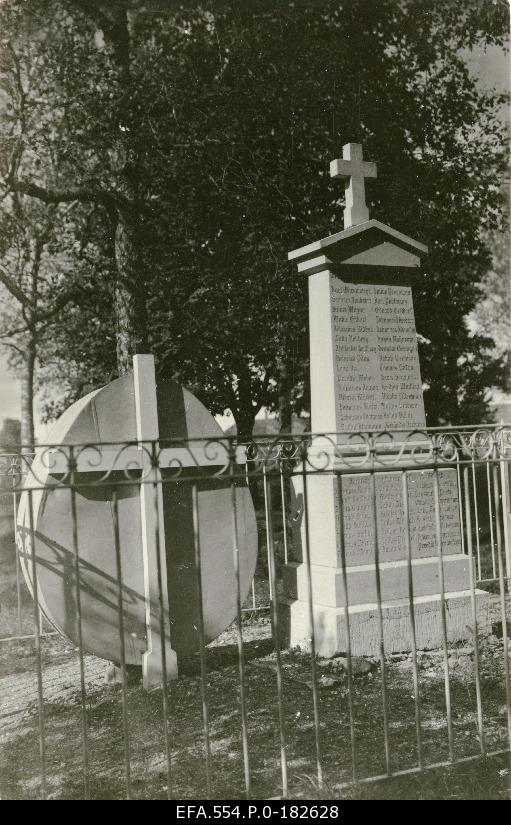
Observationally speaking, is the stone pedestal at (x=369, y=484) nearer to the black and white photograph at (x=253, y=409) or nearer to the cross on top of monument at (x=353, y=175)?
the black and white photograph at (x=253, y=409)

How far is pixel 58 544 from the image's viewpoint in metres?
4.97

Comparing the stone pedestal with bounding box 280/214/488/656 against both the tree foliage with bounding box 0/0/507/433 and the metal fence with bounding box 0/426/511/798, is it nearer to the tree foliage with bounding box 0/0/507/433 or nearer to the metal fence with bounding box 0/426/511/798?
the metal fence with bounding box 0/426/511/798

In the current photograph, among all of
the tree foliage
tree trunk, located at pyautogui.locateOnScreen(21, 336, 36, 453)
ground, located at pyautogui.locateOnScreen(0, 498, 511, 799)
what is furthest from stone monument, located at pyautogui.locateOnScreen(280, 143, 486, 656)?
tree trunk, located at pyautogui.locateOnScreen(21, 336, 36, 453)

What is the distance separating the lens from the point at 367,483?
6266 millimetres

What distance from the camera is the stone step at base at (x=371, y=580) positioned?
588 centimetres

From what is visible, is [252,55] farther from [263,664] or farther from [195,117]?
[263,664]

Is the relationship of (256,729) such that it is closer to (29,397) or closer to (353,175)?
(353,175)

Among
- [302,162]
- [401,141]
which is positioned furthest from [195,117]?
[401,141]

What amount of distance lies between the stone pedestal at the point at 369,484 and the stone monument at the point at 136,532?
2.62ft

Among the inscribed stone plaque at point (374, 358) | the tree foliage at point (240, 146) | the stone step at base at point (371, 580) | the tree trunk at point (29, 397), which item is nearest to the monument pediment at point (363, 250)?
the inscribed stone plaque at point (374, 358)

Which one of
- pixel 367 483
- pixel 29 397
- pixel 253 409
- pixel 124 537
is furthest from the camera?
pixel 253 409

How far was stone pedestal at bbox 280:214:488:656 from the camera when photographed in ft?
19.5

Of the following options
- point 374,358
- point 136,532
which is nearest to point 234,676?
point 136,532

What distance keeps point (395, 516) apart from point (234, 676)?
195cm
